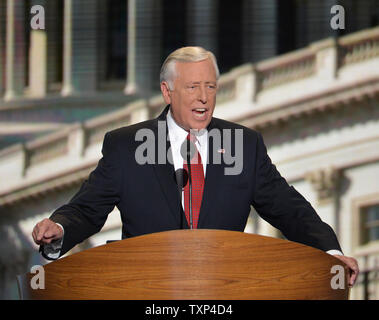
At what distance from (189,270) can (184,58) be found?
937 millimetres

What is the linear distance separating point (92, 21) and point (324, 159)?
3.49 m

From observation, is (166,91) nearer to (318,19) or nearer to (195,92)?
(195,92)

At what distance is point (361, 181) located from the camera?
10734mm

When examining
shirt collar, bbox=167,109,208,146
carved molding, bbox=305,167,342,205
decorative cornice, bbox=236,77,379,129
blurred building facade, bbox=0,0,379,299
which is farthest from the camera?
decorative cornice, bbox=236,77,379,129

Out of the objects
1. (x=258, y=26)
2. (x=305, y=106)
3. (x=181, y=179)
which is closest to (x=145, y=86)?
(x=258, y=26)

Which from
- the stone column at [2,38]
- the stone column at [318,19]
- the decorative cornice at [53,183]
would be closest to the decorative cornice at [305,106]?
the stone column at [318,19]

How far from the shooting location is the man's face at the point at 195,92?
311 centimetres

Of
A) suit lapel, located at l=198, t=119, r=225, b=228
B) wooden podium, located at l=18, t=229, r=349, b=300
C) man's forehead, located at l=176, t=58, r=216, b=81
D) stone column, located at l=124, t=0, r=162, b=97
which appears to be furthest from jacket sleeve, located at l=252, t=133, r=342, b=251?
stone column, located at l=124, t=0, r=162, b=97

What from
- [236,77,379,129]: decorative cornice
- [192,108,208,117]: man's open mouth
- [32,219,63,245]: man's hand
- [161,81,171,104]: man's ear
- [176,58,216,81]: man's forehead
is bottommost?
[236,77,379,129]: decorative cornice

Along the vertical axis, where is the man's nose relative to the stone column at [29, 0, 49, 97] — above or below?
above

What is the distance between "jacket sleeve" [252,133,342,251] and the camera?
3107mm

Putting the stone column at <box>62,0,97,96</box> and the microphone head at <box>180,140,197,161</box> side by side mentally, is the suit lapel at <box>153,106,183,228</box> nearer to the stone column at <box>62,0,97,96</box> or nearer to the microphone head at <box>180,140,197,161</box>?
the microphone head at <box>180,140,197,161</box>

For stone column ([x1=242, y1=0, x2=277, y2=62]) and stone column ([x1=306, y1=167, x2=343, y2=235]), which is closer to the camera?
stone column ([x1=242, y1=0, x2=277, y2=62])
